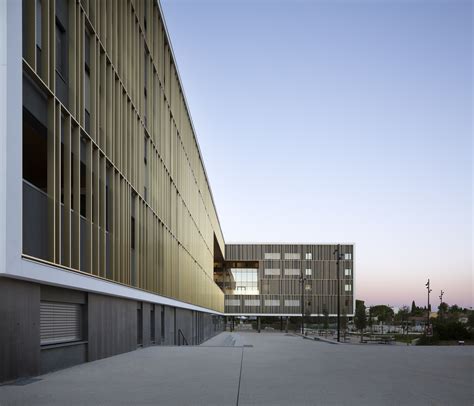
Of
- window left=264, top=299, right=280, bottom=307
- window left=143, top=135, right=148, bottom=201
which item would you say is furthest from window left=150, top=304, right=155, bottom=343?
window left=264, top=299, right=280, bottom=307

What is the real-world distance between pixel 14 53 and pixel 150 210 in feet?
56.9

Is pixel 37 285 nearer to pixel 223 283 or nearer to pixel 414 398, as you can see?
pixel 414 398

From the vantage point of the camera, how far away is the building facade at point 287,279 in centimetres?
9988

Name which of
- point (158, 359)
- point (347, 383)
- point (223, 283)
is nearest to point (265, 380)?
point (347, 383)

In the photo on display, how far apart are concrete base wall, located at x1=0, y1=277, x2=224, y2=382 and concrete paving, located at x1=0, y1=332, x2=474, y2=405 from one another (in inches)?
20.8

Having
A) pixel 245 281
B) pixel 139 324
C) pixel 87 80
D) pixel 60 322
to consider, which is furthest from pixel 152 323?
pixel 245 281

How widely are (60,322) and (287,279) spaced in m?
85.3

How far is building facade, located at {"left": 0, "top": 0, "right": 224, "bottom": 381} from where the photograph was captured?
12.5 metres

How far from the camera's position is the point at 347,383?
13164 mm

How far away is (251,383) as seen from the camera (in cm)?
1306

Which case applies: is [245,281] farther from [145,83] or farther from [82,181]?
[82,181]

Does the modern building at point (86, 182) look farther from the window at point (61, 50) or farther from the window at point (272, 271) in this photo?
the window at point (272, 271)

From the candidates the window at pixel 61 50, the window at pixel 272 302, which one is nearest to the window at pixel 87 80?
the window at pixel 61 50

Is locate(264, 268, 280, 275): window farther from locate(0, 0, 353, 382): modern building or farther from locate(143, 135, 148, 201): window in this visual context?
locate(143, 135, 148, 201): window
